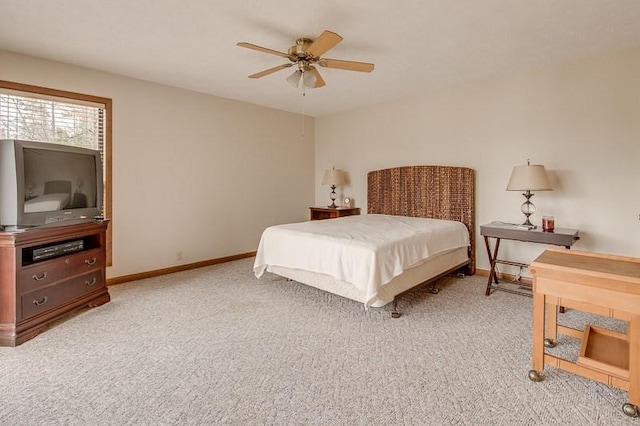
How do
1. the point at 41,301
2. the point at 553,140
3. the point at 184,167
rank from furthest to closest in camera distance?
the point at 184,167 < the point at 553,140 < the point at 41,301

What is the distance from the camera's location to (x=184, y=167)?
435 centimetres

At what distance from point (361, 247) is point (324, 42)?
5.26ft

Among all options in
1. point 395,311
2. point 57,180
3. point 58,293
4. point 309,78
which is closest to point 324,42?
point 309,78

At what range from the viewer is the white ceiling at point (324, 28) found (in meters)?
2.32

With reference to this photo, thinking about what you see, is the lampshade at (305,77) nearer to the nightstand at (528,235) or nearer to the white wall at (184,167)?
the white wall at (184,167)

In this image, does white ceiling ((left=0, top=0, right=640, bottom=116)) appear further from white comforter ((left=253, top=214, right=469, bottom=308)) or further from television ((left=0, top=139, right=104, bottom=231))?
white comforter ((left=253, top=214, right=469, bottom=308))

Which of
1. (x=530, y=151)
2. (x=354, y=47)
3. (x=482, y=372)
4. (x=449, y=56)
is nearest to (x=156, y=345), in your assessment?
(x=482, y=372)

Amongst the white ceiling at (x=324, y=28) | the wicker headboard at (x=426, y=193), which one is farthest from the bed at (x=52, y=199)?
the wicker headboard at (x=426, y=193)

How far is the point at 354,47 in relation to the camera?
301cm

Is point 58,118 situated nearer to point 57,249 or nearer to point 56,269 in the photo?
point 57,249

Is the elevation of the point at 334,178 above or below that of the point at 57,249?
above

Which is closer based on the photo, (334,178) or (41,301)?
(41,301)

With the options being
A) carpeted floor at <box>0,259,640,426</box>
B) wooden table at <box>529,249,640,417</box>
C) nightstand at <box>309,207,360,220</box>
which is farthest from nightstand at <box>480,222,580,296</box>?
nightstand at <box>309,207,360,220</box>

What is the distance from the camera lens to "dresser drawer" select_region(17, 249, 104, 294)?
97.4 inches
